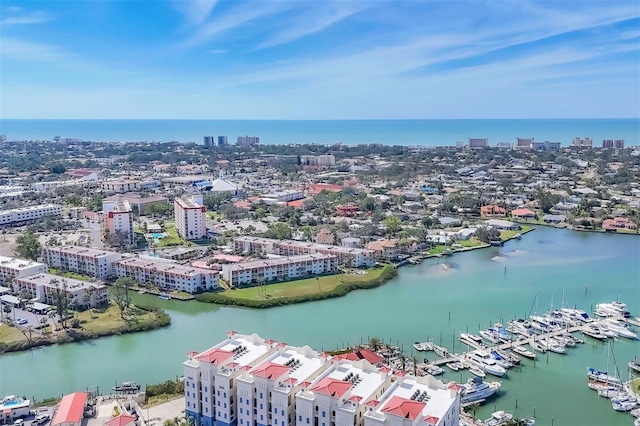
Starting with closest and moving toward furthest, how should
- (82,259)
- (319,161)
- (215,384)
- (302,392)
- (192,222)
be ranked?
(302,392), (215,384), (82,259), (192,222), (319,161)

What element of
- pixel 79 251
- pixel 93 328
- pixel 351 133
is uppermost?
pixel 351 133

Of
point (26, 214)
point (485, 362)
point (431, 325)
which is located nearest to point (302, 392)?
point (485, 362)

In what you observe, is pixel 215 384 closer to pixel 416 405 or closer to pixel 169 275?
pixel 416 405

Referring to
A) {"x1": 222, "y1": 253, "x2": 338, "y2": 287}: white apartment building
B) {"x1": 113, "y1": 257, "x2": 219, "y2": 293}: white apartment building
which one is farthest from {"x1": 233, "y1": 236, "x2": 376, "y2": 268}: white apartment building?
{"x1": 113, "y1": 257, "x2": 219, "y2": 293}: white apartment building

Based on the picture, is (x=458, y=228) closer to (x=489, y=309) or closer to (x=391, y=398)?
(x=489, y=309)

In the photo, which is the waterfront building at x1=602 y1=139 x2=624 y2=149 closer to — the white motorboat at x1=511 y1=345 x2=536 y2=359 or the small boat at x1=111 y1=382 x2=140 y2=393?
the white motorboat at x1=511 y1=345 x2=536 y2=359
